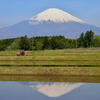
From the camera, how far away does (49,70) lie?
16094mm

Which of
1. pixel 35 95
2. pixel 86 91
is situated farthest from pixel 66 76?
pixel 35 95

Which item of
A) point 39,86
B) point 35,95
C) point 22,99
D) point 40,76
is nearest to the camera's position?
point 22,99

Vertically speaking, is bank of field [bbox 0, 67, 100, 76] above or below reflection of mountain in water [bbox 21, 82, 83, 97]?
above

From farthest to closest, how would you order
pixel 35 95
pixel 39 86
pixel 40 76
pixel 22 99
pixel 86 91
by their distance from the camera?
pixel 40 76
pixel 39 86
pixel 86 91
pixel 35 95
pixel 22 99

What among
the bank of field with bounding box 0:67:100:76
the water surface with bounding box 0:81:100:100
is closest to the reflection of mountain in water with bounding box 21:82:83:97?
the water surface with bounding box 0:81:100:100

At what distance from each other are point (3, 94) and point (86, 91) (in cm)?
573

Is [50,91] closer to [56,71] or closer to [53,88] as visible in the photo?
[53,88]

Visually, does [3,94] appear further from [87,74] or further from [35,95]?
[87,74]

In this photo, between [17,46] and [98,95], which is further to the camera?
[17,46]

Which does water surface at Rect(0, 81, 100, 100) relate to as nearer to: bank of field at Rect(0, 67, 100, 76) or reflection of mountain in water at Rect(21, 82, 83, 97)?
reflection of mountain in water at Rect(21, 82, 83, 97)

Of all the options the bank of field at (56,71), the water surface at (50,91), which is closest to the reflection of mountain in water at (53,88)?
the water surface at (50,91)

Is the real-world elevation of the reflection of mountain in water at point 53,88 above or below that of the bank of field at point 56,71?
below

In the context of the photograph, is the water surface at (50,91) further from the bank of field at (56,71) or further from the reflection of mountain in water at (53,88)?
the bank of field at (56,71)

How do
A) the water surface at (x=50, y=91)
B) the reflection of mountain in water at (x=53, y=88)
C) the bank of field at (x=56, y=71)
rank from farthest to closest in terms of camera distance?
the bank of field at (x=56, y=71) < the reflection of mountain in water at (x=53, y=88) < the water surface at (x=50, y=91)
